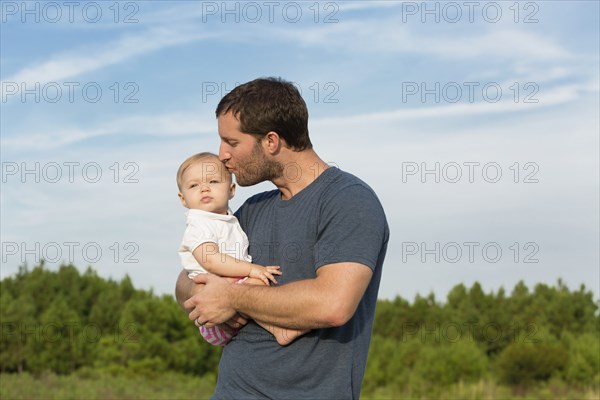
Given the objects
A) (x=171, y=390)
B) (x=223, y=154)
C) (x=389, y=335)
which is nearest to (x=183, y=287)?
(x=223, y=154)

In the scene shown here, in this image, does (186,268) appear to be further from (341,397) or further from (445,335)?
(445,335)

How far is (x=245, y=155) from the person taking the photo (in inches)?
146

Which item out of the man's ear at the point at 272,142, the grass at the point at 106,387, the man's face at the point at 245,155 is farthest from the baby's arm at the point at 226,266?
the grass at the point at 106,387

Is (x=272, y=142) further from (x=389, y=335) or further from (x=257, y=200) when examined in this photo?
(x=389, y=335)

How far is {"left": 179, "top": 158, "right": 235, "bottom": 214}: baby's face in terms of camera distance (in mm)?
3926

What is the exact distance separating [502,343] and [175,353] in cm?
1021

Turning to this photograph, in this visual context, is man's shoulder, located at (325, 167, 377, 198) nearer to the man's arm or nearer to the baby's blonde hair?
the man's arm

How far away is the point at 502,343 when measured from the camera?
24.9m

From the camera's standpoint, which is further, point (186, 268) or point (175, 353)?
point (175, 353)

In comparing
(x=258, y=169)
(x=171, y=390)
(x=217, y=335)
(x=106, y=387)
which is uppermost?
(x=258, y=169)

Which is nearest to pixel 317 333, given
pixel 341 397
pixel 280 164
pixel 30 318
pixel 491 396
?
pixel 341 397

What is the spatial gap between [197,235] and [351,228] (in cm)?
87

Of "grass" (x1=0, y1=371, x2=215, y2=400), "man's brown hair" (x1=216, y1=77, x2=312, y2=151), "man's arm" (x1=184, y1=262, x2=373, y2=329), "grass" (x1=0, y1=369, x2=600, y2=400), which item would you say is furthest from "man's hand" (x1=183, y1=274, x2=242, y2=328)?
"grass" (x1=0, y1=369, x2=600, y2=400)

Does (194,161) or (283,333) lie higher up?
(194,161)
